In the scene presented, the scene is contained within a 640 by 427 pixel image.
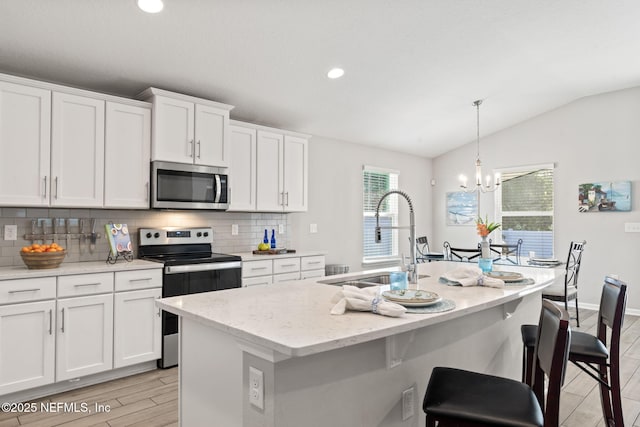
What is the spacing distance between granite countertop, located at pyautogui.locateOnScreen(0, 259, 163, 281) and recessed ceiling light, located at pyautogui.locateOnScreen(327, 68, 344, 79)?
235cm

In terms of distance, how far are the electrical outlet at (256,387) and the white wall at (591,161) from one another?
5.94 metres

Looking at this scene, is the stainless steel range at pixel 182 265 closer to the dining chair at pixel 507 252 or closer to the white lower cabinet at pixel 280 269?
the white lower cabinet at pixel 280 269

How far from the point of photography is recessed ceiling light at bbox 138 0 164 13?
265 cm

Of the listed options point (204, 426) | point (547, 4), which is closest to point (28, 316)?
point (204, 426)

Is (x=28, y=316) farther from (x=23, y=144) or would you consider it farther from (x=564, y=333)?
(x=564, y=333)

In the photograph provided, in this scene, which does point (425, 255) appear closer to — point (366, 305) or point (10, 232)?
point (366, 305)

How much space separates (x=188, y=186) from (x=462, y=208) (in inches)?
197

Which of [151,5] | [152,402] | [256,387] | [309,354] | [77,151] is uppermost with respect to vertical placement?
[151,5]

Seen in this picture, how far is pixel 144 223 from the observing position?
385 centimetres

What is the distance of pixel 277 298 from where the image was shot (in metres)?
1.93

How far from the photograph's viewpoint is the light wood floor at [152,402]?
2551 millimetres

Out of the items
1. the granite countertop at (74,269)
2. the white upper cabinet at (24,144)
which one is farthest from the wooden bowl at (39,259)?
the white upper cabinet at (24,144)

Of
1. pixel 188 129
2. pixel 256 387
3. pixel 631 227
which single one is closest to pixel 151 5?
pixel 188 129

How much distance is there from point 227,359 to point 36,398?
7.17 ft
